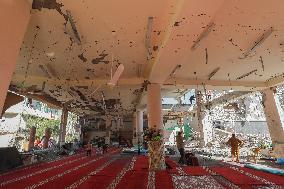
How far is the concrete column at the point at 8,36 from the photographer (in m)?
3.33

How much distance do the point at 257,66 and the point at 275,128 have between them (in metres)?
3.87

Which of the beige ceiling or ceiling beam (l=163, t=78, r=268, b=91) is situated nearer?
the beige ceiling

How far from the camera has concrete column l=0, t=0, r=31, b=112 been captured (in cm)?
333

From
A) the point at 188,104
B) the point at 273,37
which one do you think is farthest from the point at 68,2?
the point at 188,104

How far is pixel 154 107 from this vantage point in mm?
8164

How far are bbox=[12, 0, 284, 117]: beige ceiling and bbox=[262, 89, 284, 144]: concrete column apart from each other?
34.0 inches

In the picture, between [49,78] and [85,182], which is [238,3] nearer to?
[85,182]

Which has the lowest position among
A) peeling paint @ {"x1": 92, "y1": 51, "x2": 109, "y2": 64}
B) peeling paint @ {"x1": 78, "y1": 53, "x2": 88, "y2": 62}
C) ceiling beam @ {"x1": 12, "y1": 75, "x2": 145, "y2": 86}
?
ceiling beam @ {"x1": 12, "y1": 75, "x2": 145, "y2": 86}

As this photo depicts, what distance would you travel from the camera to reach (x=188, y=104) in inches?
814

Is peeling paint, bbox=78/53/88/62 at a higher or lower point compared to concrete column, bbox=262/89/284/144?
higher

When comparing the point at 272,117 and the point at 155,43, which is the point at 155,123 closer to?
the point at 155,43

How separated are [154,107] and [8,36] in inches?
220

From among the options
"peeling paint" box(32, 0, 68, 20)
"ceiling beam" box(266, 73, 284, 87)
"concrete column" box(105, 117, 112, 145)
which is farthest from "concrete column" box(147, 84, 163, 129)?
"concrete column" box(105, 117, 112, 145)

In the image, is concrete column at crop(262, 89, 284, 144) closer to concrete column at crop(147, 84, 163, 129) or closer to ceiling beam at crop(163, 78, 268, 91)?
ceiling beam at crop(163, 78, 268, 91)
